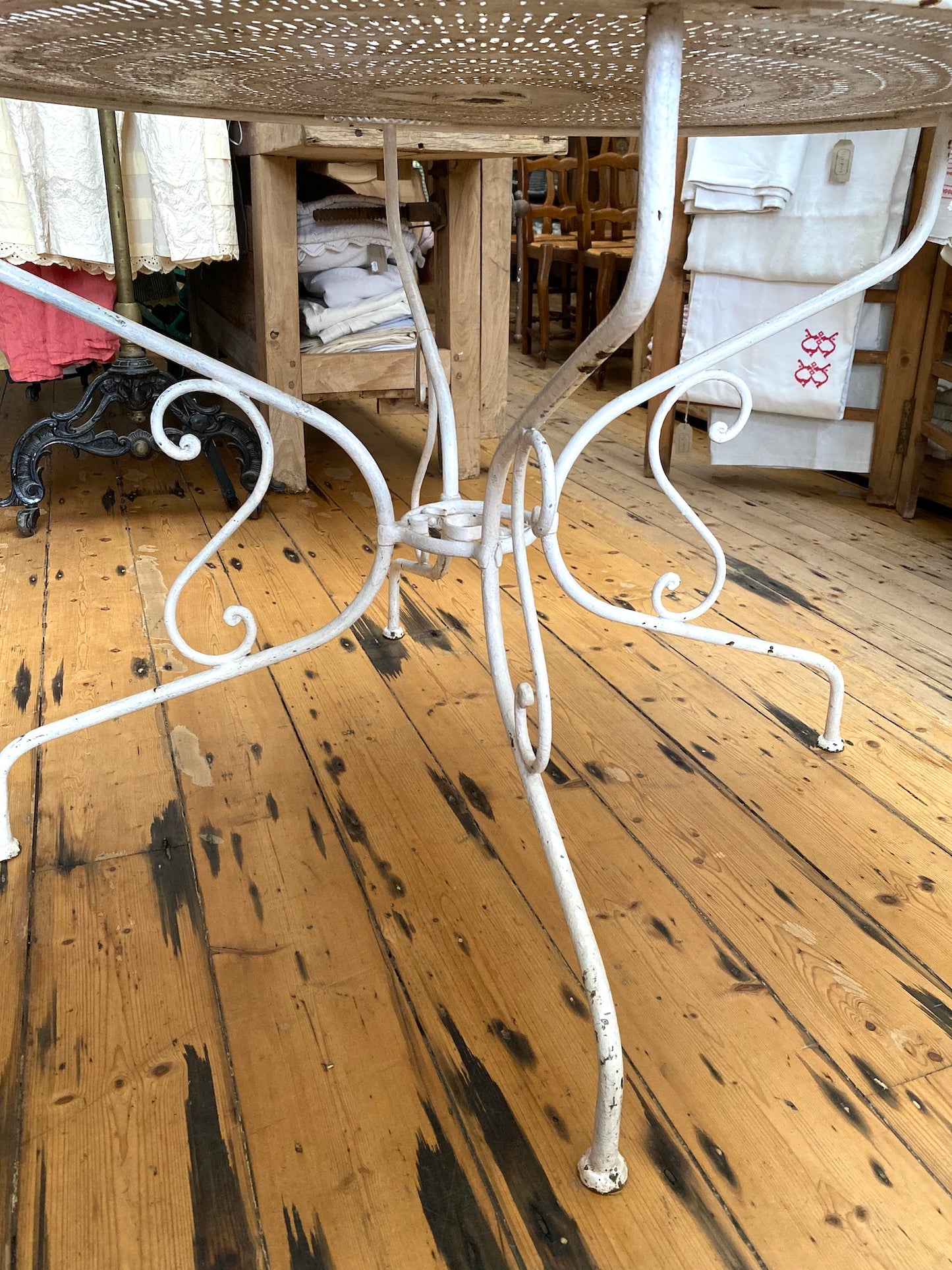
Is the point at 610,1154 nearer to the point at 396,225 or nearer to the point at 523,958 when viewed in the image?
the point at 523,958

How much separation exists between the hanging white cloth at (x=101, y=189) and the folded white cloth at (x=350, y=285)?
0.21 metres

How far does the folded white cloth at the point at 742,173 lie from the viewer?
6.44 ft

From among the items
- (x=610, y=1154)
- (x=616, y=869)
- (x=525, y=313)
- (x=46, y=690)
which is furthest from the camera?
(x=525, y=313)

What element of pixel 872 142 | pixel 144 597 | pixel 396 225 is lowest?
pixel 144 597

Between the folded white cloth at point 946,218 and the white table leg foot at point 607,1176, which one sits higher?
the folded white cloth at point 946,218

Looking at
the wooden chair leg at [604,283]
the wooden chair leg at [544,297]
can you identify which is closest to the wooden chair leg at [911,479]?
the wooden chair leg at [604,283]

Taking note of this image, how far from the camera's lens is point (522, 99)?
868 millimetres

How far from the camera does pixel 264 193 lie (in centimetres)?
195

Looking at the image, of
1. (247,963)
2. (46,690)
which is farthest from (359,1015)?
(46,690)

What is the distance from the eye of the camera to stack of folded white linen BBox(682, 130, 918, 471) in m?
1.91

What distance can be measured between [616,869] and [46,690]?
2.60ft

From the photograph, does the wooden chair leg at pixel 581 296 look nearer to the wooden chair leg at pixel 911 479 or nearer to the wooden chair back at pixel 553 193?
the wooden chair back at pixel 553 193

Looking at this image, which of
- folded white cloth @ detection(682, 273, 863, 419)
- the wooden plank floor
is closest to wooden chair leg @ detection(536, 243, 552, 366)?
folded white cloth @ detection(682, 273, 863, 419)

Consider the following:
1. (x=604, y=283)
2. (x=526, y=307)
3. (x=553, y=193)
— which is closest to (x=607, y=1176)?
(x=604, y=283)
